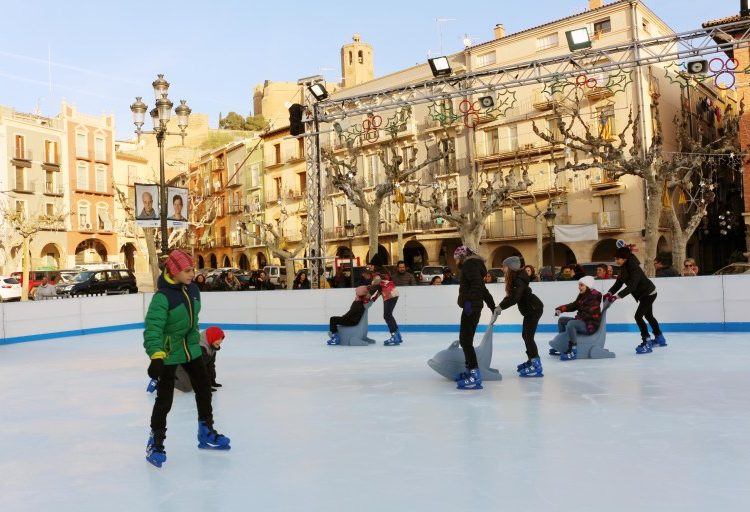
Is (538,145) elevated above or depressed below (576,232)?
above

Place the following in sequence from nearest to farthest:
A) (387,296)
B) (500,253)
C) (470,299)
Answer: (470,299) → (387,296) → (500,253)

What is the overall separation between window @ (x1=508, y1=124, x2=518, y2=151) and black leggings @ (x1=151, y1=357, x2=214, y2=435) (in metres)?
31.4

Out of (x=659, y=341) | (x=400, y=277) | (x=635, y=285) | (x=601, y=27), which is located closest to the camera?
(x=635, y=285)

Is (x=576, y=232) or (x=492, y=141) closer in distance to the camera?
(x=576, y=232)

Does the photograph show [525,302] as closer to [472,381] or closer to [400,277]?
[472,381]

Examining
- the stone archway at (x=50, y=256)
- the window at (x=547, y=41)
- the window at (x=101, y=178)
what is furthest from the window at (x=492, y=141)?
the window at (x=101, y=178)

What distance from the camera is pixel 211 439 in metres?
4.91

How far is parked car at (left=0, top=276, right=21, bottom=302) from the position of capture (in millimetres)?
27812

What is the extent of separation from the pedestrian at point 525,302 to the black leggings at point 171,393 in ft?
10.9

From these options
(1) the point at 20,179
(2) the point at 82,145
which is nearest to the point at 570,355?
(1) the point at 20,179

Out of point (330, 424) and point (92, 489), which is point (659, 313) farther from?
point (92, 489)

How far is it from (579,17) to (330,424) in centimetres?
3027

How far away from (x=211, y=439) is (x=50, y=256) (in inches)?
1784

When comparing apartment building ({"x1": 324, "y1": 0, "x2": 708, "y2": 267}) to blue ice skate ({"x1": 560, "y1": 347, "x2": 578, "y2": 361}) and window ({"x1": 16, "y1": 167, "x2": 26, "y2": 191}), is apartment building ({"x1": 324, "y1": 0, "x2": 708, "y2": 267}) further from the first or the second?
window ({"x1": 16, "y1": 167, "x2": 26, "y2": 191})
